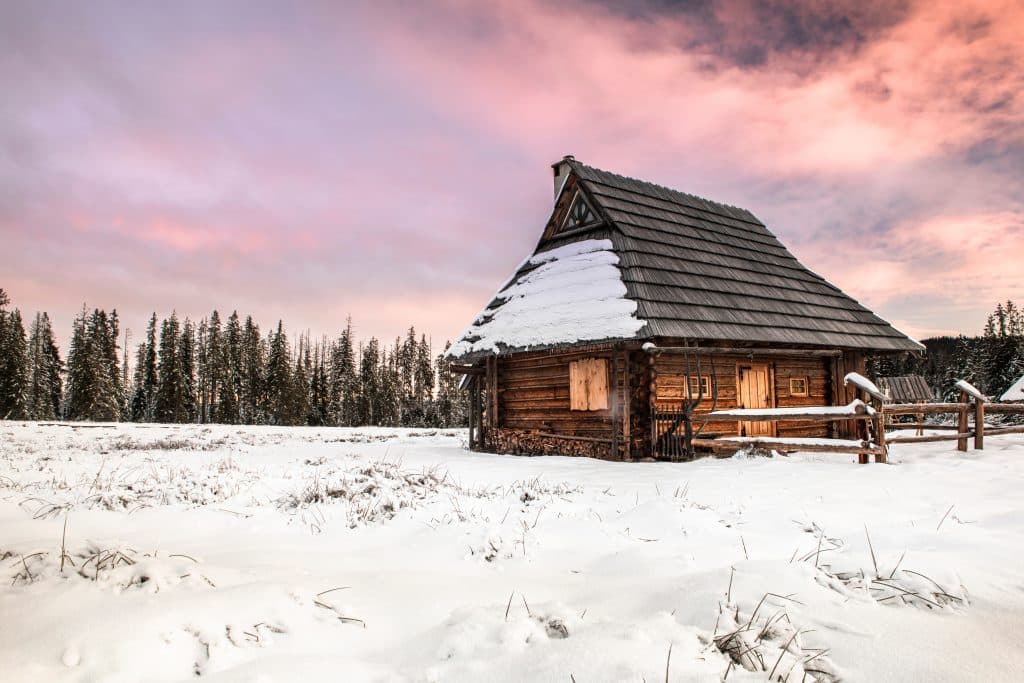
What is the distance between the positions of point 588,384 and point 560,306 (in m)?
2.04

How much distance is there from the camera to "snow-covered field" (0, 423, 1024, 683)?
2.60m

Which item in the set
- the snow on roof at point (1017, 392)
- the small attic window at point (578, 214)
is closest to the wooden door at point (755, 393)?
the small attic window at point (578, 214)

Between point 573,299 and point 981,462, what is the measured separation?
8215 millimetres

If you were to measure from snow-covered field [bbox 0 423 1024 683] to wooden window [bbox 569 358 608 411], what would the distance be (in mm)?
6285

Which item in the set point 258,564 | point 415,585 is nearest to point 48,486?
point 258,564

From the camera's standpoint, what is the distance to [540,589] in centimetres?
363

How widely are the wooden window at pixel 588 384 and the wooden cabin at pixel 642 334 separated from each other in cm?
4

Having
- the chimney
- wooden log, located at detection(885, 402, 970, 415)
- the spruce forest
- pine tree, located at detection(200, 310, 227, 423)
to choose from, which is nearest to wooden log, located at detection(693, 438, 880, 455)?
wooden log, located at detection(885, 402, 970, 415)

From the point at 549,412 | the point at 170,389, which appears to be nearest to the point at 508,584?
the point at 549,412

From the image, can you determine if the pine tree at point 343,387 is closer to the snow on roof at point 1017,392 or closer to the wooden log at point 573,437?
the wooden log at point 573,437

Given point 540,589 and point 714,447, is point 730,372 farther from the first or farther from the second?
point 540,589

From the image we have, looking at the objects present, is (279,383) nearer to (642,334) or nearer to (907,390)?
(642,334)

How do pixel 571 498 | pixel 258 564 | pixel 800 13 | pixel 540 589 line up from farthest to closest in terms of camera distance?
1. pixel 800 13
2. pixel 571 498
3. pixel 258 564
4. pixel 540 589

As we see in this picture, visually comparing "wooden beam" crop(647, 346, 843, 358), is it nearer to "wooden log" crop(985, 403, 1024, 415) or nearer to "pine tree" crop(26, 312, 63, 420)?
"wooden log" crop(985, 403, 1024, 415)
